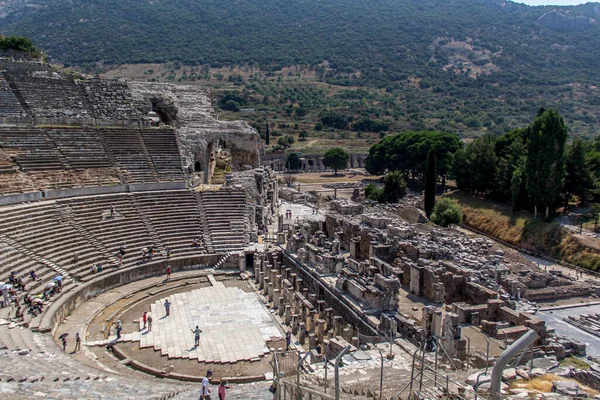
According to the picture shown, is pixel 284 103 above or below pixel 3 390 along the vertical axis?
above

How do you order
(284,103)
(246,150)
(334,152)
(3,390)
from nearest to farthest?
(3,390), (246,150), (334,152), (284,103)

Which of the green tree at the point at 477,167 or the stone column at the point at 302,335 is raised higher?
the green tree at the point at 477,167

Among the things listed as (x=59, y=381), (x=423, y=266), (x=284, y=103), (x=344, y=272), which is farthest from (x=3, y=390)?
(x=284, y=103)

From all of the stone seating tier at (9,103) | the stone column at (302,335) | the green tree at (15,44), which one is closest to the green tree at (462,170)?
the stone column at (302,335)

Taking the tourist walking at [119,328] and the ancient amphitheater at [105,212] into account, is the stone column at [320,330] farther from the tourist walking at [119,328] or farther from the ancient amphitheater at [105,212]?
the tourist walking at [119,328]

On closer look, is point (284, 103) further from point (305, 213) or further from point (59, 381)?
point (59, 381)

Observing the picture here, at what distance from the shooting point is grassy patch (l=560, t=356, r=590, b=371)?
15.2 meters

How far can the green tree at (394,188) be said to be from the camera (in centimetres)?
4822

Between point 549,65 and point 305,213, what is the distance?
153m

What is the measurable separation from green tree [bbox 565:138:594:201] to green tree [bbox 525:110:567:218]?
3943 millimetres

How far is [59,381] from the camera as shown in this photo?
41.0 feet

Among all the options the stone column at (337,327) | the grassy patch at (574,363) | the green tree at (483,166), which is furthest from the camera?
the green tree at (483,166)

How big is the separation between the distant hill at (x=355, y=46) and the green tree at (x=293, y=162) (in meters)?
61.6

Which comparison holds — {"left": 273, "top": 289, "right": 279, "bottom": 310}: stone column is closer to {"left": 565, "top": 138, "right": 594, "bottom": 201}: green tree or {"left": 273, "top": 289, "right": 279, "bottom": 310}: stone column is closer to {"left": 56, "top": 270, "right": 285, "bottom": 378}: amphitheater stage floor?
{"left": 56, "top": 270, "right": 285, "bottom": 378}: amphitheater stage floor
